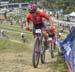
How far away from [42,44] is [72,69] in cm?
240

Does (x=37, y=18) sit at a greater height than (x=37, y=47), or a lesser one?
greater

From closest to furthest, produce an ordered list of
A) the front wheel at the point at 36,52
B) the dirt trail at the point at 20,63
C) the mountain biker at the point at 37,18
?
the dirt trail at the point at 20,63
the front wheel at the point at 36,52
the mountain biker at the point at 37,18

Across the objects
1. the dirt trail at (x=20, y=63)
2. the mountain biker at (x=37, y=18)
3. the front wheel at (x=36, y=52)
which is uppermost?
the mountain biker at (x=37, y=18)

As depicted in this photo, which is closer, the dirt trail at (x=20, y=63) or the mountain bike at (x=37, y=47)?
the dirt trail at (x=20, y=63)

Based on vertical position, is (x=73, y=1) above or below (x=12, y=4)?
above

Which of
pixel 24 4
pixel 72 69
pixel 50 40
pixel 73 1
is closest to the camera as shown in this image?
pixel 72 69

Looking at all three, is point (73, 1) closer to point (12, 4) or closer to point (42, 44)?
point (12, 4)

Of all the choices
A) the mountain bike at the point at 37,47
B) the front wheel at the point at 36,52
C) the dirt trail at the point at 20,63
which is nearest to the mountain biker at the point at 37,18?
the mountain bike at the point at 37,47

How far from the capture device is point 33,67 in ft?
32.0

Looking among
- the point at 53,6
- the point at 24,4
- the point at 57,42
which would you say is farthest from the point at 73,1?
the point at 57,42

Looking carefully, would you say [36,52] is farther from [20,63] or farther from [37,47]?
[20,63]

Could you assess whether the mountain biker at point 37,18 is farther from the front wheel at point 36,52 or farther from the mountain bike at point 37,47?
the front wheel at point 36,52

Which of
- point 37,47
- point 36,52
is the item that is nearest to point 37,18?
point 37,47

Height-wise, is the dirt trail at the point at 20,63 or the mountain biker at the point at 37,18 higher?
the mountain biker at the point at 37,18
